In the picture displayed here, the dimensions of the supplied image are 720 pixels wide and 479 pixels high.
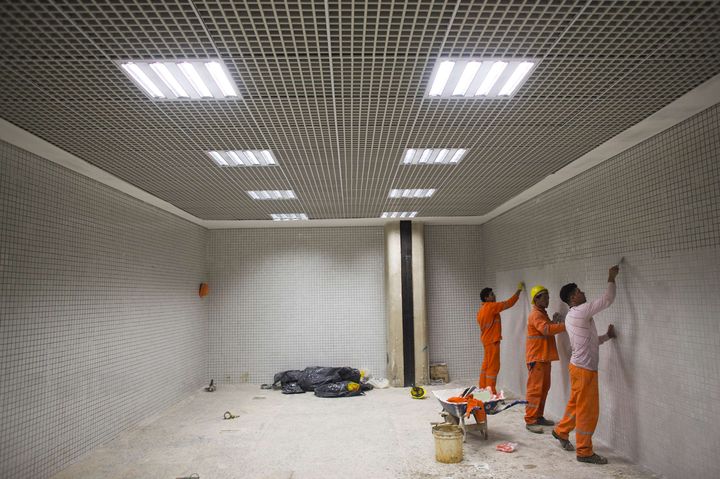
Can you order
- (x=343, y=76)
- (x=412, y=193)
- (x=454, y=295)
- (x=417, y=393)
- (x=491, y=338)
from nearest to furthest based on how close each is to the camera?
1. (x=343, y=76)
2. (x=412, y=193)
3. (x=491, y=338)
4. (x=417, y=393)
5. (x=454, y=295)

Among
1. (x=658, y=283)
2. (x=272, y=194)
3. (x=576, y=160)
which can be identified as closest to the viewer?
(x=658, y=283)

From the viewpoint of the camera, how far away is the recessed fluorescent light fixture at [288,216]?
812cm

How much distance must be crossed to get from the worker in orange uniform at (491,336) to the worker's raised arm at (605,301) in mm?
2361

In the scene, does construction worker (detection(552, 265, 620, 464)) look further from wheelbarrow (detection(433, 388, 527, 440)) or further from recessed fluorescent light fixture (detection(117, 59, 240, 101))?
recessed fluorescent light fixture (detection(117, 59, 240, 101))

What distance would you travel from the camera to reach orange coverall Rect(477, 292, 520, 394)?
6719 mm

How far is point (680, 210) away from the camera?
3742 mm

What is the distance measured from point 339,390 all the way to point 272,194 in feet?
11.5

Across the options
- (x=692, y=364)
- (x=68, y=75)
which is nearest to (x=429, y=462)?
(x=692, y=364)

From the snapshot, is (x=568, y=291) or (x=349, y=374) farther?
(x=349, y=374)

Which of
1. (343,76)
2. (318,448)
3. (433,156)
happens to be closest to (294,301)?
(318,448)

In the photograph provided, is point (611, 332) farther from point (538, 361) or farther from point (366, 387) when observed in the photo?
point (366, 387)

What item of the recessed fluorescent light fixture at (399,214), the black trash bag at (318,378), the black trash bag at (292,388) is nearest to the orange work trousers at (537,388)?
the recessed fluorescent light fixture at (399,214)

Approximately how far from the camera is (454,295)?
9.06 m

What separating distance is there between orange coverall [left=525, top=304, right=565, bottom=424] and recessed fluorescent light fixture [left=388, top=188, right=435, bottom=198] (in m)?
2.12
